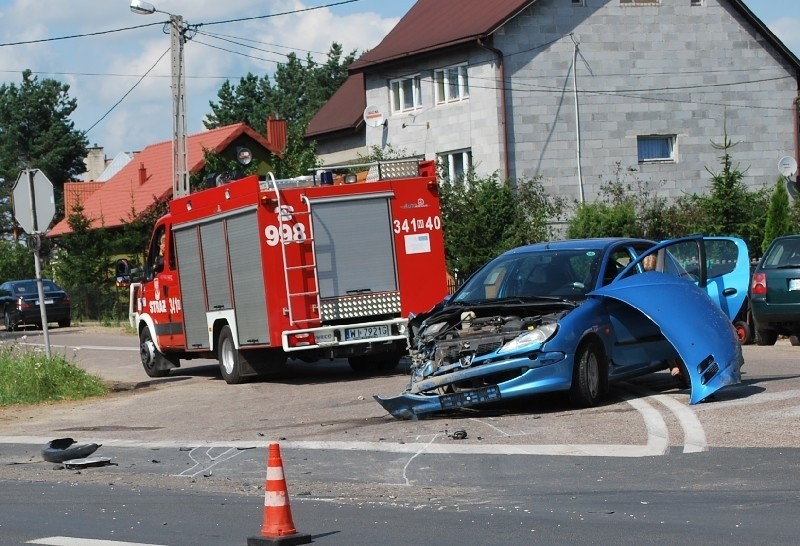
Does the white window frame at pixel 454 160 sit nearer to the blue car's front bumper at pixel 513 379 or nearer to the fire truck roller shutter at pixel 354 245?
the fire truck roller shutter at pixel 354 245

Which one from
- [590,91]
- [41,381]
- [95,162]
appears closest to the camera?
[41,381]

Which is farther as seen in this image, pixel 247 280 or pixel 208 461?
pixel 247 280

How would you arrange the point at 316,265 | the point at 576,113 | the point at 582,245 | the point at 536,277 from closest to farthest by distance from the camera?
the point at 536,277, the point at 582,245, the point at 316,265, the point at 576,113

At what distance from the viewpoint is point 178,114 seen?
29141 millimetres

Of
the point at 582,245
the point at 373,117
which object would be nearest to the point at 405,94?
the point at 373,117

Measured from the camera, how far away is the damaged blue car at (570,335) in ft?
39.0

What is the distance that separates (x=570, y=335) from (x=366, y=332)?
5894 mm

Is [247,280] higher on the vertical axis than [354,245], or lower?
lower

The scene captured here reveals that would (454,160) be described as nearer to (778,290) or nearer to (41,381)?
(778,290)

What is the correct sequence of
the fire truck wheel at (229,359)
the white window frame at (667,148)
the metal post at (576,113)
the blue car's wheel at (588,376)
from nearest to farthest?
the blue car's wheel at (588,376)
the fire truck wheel at (229,359)
the metal post at (576,113)
the white window frame at (667,148)

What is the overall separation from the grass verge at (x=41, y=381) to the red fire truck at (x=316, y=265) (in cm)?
192

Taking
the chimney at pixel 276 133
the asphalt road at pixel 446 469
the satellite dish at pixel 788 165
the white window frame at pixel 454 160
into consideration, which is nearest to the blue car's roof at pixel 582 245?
the asphalt road at pixel 446 469

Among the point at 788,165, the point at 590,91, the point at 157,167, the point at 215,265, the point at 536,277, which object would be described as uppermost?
the point at 157,167

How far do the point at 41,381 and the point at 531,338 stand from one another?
8471mm
